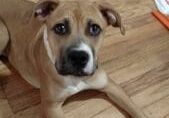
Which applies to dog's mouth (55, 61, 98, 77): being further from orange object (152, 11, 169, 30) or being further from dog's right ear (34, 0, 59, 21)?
orange object (152, 11, 169, 30)

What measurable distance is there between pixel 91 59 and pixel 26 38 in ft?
1.89

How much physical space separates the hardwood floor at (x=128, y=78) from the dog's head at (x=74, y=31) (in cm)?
41

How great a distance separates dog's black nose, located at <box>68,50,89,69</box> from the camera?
1612 millimetres

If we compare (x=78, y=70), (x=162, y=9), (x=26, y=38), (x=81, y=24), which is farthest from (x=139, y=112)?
(x=162, y=9)

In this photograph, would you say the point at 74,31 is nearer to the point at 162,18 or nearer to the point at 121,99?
the point at 121,99

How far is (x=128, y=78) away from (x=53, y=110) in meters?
0.60

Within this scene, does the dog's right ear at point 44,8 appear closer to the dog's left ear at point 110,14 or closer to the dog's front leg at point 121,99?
the dog's left ear at point 110,14

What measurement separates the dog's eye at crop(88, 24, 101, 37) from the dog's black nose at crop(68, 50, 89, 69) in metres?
0.15

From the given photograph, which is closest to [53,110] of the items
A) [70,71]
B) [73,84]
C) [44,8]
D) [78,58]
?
[73,84]

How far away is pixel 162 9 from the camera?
2.84m

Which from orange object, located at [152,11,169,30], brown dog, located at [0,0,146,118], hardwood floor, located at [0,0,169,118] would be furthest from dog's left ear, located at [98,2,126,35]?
orange object, located at [152,11,169,30]

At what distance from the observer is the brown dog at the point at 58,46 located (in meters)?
1.69

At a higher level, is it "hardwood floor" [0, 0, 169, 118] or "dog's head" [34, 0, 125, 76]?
"dog's head" [34, 0, 125, 76]

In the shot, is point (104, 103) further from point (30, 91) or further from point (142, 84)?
point (30, 91)
